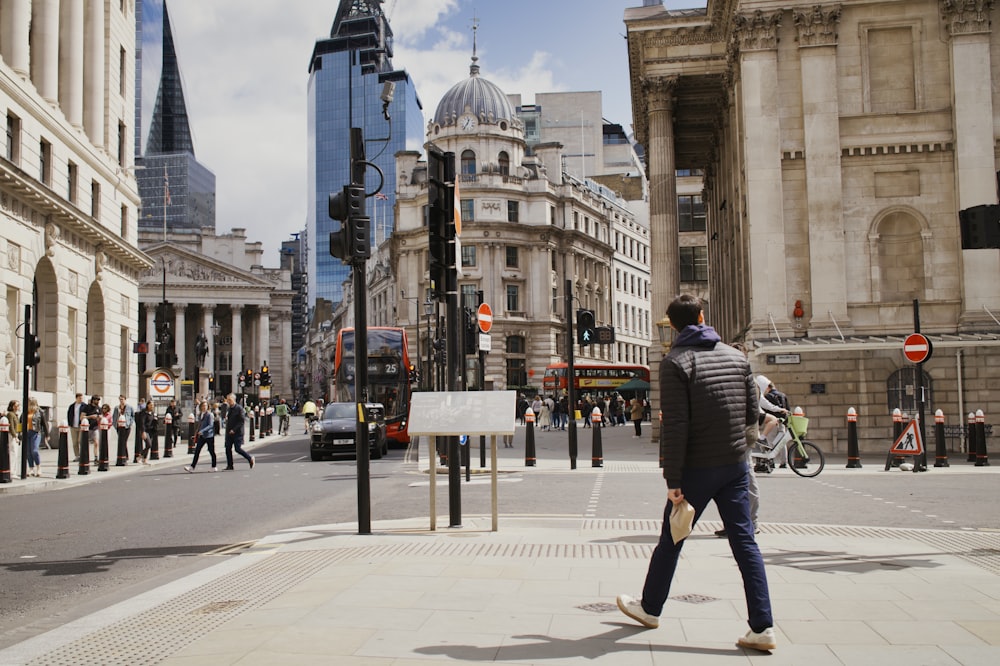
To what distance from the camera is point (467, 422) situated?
32.5 ft

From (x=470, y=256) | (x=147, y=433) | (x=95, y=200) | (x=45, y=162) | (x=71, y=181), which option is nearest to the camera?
(x=147, y=433)

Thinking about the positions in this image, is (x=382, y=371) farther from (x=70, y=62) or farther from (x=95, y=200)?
(x=70, y=62)

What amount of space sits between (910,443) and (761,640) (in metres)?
15.3

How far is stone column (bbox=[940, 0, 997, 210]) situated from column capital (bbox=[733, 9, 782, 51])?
463 cm

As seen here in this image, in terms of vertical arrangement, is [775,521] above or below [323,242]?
below

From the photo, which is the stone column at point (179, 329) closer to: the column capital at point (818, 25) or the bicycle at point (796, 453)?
the column capital at point (818, 25)

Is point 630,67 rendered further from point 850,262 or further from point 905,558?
point 905,558

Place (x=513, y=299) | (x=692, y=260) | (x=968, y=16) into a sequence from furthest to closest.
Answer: (x=513, y=299) < (x=692, y=260) < (x=968, y=16)

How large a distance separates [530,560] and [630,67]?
3471cm

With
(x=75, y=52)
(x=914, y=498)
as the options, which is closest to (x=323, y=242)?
(x=75, y=52)

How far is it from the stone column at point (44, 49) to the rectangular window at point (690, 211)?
1618 inches

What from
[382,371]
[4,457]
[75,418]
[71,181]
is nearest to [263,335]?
[71,181]

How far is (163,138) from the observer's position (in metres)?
143

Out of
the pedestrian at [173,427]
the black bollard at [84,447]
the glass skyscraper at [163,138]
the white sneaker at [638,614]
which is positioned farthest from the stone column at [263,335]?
the white sneaker at [638,614]
